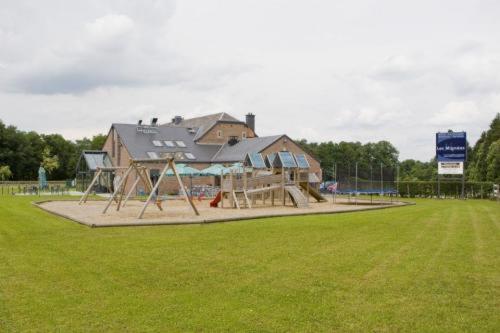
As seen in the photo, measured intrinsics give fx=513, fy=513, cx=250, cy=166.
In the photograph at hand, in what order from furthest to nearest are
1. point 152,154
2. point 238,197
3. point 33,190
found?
point 152,154
point 33,190
point 238,197

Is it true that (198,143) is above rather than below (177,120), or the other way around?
below

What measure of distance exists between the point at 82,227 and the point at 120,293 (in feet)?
28.9

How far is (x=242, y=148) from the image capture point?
50281 millimetres

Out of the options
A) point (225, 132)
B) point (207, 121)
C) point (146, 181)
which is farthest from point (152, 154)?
point (146, 181)

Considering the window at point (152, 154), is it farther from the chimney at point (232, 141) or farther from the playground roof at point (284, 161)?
the playground roof at point (284, 161)

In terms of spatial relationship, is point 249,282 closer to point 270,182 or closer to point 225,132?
point 270,182

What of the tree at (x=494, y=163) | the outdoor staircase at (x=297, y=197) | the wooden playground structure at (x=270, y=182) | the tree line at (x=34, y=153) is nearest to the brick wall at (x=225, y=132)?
the wooden playground structure at (x=270, y=182)

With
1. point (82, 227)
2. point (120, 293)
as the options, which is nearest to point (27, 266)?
point (120, 293)

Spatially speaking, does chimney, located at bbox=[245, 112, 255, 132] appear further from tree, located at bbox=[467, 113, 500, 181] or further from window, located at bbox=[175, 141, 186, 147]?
tree, located at bbox=[467, 113, 500, 181]

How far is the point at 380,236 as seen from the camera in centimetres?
1316

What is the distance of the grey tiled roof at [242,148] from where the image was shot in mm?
47938

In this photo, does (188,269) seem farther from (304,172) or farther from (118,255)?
(304,172)

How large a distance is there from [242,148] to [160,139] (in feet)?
26.1

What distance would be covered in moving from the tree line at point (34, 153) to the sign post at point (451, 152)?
177ft
